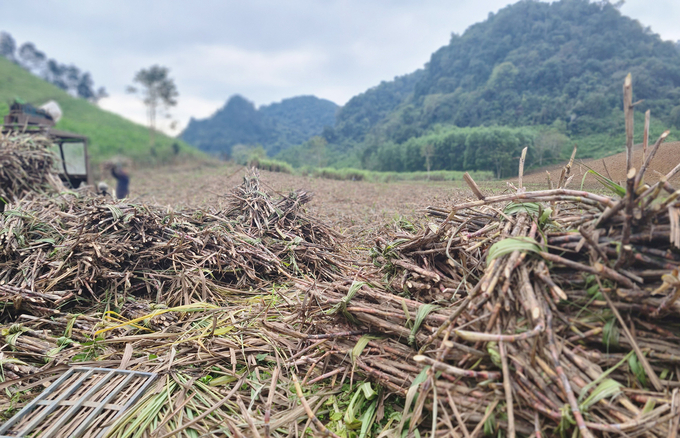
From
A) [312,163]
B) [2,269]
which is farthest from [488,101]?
[2,269]

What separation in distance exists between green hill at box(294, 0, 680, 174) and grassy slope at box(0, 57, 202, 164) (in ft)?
68.5

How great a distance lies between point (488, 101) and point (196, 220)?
38.4 ft

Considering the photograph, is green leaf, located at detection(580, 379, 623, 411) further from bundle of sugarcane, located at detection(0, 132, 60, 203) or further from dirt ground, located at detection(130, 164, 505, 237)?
bundle of sugarcane, located at detection(0, 132, 60, 203)

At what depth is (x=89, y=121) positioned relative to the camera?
4584cm

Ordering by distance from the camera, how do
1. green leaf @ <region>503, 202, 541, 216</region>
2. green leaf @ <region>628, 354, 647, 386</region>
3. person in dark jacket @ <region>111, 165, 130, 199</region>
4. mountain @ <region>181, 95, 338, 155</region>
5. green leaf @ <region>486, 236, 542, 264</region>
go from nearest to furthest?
green leaf @ <region>628, 354, 647, 386</region>, green leaf @ <region>486, 236, 542, 264</region>, green leaf @ <region>503, 202, 541, 216</region>, person in dark jacket @ <region>111, 165, 130, 199</region>, mountain @ <region>181, 95, 338, 155</region>

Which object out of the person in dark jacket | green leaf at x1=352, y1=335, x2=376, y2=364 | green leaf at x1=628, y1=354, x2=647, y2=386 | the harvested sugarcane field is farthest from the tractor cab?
green leaf at x1=628, y1=354, x2=647, y2=386

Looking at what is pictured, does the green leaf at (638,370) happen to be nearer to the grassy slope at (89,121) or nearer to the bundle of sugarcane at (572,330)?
the bundle of sugarcane at (572,330)

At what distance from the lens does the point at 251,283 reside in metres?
4.12

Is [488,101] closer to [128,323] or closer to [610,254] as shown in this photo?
[610,254]

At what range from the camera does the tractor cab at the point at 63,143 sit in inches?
344

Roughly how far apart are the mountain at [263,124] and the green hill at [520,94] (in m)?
2.63

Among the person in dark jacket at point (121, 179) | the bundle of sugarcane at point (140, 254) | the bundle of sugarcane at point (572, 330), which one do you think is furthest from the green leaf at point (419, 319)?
the person in dark jacket at point (121, 179)

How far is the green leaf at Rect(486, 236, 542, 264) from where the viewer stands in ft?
5.55

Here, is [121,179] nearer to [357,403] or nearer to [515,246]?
[357,403]
